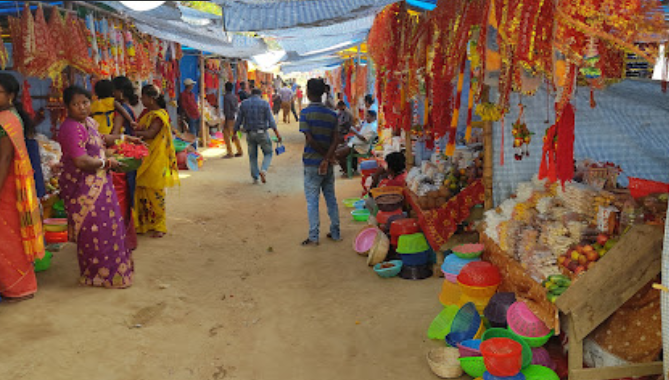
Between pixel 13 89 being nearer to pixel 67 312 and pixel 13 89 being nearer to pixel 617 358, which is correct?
pixel 67 312

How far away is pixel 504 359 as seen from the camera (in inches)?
115

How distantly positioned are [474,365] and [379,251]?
2.21m

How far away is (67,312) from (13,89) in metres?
1.67

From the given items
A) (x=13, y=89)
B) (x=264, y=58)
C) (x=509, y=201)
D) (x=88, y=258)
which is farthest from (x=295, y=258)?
(x=264, y=58)

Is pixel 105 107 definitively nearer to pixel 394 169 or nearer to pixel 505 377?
pixel 394 169

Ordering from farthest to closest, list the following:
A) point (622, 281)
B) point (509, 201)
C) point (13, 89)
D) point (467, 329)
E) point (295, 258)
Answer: point (295, 258), point (509, 201), point (13, 89), point (467, 329), point (622, 281)

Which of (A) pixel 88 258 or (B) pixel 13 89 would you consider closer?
(B) pixel 13 89

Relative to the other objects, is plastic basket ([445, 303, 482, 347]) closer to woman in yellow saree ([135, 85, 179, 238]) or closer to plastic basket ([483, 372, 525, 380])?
plastic basket ([483, 372, 525, 380])

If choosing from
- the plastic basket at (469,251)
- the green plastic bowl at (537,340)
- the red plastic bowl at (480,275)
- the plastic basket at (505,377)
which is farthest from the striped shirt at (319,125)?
the plastic basket at (505,377)

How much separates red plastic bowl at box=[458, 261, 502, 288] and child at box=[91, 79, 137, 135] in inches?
152

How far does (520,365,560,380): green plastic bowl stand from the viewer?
298 cm

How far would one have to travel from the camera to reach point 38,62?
19.9ft

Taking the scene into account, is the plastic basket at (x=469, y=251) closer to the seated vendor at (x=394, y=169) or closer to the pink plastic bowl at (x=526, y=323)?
the pink plastic bowl at (x=526, y=323)

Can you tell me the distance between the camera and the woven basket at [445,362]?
10.5 ft
